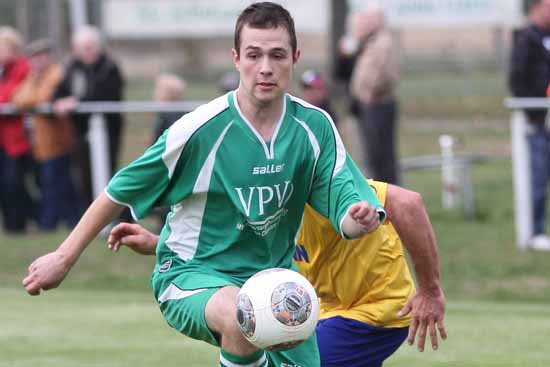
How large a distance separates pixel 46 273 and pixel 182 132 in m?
0.79

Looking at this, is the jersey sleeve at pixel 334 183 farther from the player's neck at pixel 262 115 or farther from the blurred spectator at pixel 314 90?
the blurred spectator at pixel 314 90

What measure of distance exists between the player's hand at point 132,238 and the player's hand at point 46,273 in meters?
0.67

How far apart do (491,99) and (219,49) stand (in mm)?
6211

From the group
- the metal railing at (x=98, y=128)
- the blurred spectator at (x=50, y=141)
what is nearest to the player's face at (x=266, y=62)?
the metal railing at (x=98, y=128)

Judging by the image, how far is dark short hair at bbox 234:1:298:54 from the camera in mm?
5145

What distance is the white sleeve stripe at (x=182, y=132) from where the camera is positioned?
204 inches

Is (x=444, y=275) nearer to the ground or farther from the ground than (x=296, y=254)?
nearer to the ground

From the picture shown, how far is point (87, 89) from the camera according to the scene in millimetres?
13977

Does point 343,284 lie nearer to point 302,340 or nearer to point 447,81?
point 302,340

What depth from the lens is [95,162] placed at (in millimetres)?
14031

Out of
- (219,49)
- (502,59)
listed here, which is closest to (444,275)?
(219,49)

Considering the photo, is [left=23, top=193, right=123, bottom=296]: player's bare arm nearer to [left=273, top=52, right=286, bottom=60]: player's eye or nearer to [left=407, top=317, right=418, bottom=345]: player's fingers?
[left=273, top=52, right=286, bottom=60]: player's eye

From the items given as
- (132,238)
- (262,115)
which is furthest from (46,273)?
(262,115)

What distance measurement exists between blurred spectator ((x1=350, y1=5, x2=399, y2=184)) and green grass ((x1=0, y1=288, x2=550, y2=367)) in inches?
88.9
